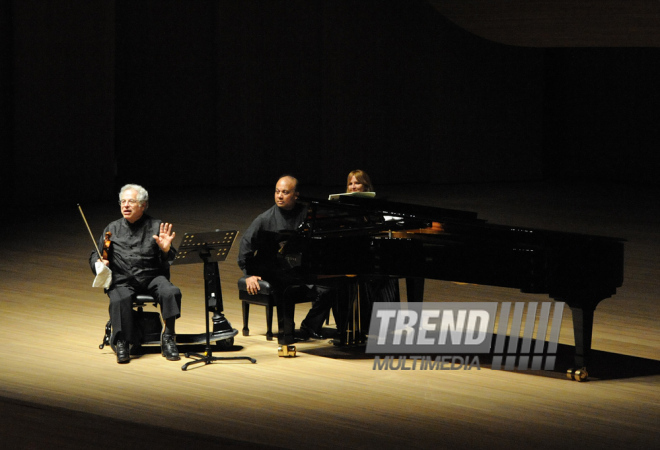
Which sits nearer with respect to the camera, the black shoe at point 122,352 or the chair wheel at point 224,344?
the black shoe at point 122,352

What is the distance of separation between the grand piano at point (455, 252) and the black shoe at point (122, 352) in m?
1.11

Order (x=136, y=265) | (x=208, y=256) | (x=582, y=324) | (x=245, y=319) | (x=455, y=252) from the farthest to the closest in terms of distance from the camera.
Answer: (x=245, y=319)
(x=136, y=265)
(x=208, y=256)
(x=455, y=252)
(x=582, y=324)

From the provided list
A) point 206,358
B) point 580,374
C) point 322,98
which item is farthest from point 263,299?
point 322,98

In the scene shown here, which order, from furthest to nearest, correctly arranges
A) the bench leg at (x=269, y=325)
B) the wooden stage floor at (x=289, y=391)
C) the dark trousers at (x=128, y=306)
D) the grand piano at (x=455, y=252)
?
the bench leg at (x=269, y=325), the dark trousers at (x=128, y=306), the grand piano at (x=455, y=252), the wooden stage floor at (x=289, y=391)

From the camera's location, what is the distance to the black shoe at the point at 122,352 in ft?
18.5

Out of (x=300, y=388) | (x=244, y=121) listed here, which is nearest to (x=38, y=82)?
(x=244, y=121)

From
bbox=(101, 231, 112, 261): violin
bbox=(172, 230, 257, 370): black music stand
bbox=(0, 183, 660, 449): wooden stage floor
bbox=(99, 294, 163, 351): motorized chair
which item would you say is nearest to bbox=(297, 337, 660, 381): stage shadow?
bbox=(0, 183, 660, 449): wooden stage floor

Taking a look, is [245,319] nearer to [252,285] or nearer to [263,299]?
[263,299]

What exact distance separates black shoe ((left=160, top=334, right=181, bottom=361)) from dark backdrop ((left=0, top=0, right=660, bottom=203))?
6.79 meters

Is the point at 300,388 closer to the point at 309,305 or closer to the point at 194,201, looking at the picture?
the point at 309,305

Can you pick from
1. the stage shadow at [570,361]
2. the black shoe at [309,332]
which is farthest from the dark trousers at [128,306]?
the black shoe at [309,332]

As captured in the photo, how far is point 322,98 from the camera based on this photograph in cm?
1409

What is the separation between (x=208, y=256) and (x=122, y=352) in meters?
0.78

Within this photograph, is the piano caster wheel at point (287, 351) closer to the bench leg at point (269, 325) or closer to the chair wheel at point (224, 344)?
→ the chair wheel at point (224, 344)
